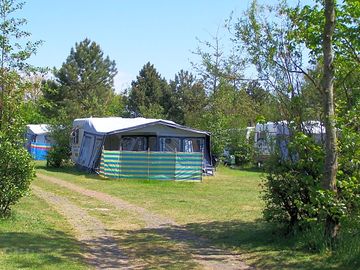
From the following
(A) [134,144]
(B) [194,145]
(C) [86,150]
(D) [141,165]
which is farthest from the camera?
(C) [86,150]

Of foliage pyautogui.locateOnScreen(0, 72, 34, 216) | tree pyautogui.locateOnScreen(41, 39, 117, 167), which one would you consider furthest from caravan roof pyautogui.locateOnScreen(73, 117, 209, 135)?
tree pyautogui.locateOnScreen(41, 39, 117, 167)

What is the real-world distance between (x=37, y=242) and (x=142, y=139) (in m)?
15.8

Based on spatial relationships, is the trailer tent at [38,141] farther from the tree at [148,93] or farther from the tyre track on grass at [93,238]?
the tyre track on grass at [93,238]

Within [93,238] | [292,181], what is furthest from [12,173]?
[292,181]

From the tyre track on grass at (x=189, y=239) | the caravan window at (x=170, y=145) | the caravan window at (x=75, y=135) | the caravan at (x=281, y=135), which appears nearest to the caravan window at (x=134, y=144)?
the caravan window at (x=170, y=145)

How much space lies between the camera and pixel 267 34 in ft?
30.2

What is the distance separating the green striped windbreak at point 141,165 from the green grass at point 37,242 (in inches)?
375

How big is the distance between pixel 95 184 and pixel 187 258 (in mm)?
11908

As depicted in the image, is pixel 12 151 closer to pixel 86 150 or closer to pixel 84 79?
pixel 86 150

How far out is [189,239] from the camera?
31.3 feet

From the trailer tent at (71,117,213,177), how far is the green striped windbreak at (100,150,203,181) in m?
0.95

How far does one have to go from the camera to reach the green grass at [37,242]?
7.14 metres

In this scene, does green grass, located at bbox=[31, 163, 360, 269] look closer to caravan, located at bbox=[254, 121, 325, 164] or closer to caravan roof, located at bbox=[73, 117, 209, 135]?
caravan, located at bbox=[254, 121, 325, 164]

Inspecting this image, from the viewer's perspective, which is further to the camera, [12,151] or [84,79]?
[84,79]
